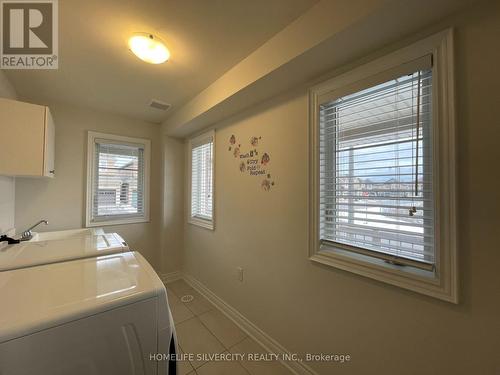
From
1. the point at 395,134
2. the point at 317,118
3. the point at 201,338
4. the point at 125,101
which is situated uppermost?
the point at 125,101

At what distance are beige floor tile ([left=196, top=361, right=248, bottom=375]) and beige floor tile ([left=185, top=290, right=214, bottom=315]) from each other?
26.7 inches

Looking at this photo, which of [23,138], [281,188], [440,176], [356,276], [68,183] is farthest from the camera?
[68,183]

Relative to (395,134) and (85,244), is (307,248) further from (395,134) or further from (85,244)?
(85,244)

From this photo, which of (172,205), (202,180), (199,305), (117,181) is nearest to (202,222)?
(202,180)

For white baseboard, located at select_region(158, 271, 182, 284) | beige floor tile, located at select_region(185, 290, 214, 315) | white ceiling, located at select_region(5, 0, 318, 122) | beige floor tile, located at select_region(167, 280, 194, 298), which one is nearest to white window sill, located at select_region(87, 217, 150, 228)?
white baseboard, located at select_region(158, 271, 182, 284)

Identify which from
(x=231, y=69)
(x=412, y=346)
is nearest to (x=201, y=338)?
(x=412, y=346)

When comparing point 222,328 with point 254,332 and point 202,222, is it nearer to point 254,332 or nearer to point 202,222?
point 254,332

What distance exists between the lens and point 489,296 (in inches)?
34.0

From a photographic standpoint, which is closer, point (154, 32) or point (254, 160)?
point (154, 32)

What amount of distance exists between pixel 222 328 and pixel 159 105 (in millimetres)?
2534

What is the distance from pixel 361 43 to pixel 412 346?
1.62m

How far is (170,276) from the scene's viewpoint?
3045mm

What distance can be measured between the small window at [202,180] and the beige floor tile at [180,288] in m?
0.88

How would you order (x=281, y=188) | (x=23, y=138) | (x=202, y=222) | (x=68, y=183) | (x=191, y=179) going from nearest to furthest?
(x=23, y=138) → (x=281, y=188) → (x=68, y=183) → (x=202, y=222) → (x=191, y=179)
